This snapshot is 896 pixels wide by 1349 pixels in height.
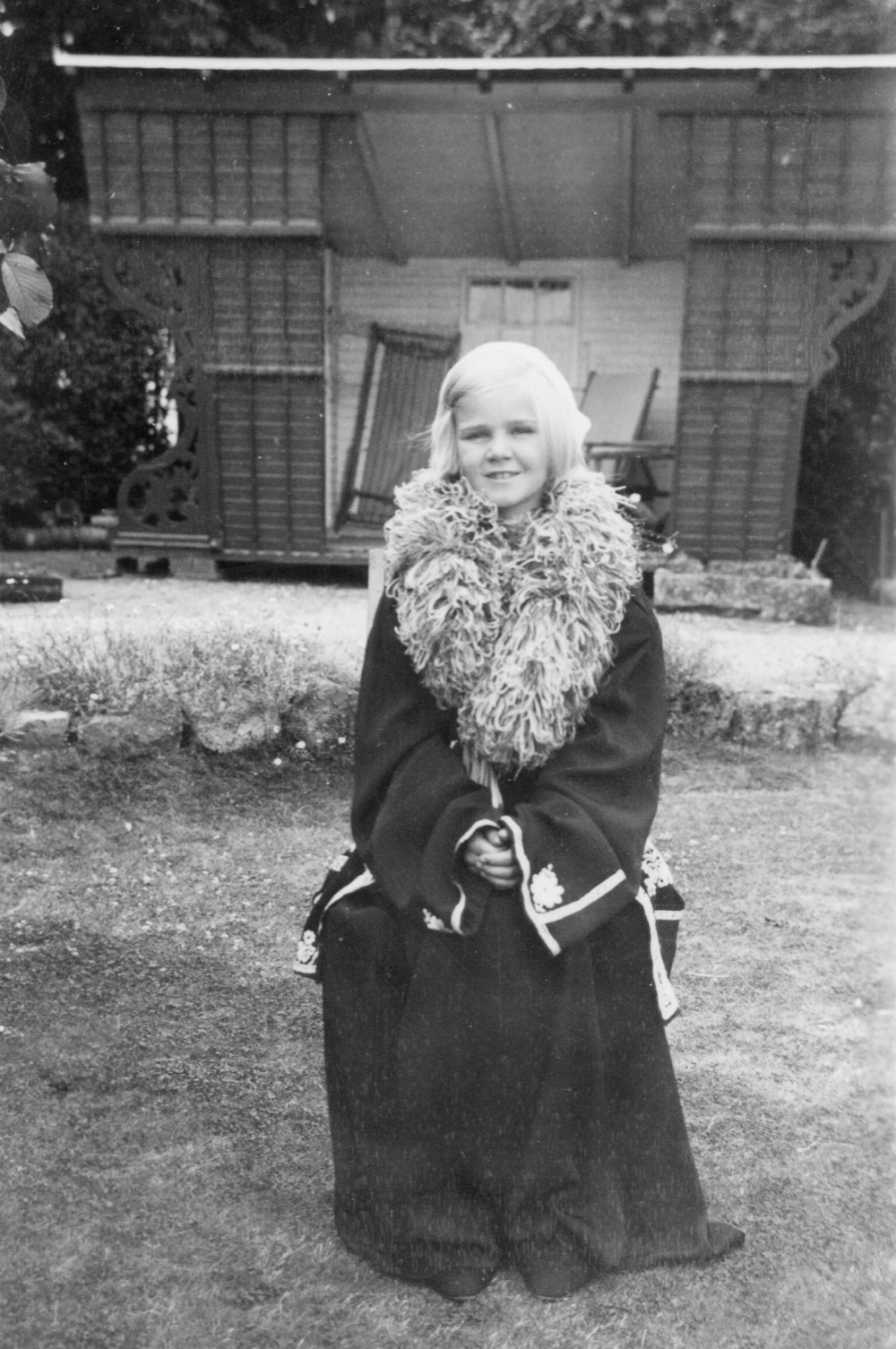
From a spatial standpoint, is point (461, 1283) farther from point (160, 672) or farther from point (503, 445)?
point (160, 672)

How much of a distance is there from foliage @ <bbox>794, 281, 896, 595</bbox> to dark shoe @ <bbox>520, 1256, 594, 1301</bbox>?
330 inches

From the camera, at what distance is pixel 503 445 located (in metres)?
2.15

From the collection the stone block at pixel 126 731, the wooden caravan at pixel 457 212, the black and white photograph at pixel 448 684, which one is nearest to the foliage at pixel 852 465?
the black and white photograph at pixel 448 684

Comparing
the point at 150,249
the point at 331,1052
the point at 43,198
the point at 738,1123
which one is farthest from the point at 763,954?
the point at 150,249

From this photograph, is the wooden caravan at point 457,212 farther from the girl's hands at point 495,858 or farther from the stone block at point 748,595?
the girl's hands at point 495,858

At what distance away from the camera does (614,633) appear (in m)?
2.21

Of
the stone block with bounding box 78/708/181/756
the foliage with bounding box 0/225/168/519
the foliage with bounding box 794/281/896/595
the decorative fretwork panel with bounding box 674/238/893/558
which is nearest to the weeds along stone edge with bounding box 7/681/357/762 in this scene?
the stone block with bounding box 78/708/181/756

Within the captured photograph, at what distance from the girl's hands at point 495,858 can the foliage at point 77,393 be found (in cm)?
877

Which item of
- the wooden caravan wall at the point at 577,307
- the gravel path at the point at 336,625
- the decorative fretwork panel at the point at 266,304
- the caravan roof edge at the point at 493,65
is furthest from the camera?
the wooden caravan wall at the point at 577,307

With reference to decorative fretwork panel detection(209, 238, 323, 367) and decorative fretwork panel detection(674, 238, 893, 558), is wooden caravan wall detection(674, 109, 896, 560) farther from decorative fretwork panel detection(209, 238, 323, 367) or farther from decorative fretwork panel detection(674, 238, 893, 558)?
decorative fretwork panel detection(209, 238, 323, 367)

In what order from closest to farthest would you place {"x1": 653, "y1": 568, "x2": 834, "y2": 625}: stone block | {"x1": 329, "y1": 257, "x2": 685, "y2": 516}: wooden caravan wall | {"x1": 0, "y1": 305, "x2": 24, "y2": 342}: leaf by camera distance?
{"x1": 0, "y1": 305, "x2": 24, "y2": 342}: leaf, {"x1": 653, "y1": 568, "x2": 834, "y2": 625}: stone block, {"x1": 329, "y1": 257, "x2": 685, "y2": 516}: wooden caravan wall

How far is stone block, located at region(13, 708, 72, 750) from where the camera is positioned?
4.64m

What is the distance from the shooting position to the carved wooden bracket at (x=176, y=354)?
7703 millimetres

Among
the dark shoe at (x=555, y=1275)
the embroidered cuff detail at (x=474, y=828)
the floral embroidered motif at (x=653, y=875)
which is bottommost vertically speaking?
the dark shoe at (x=555, y=1275)
